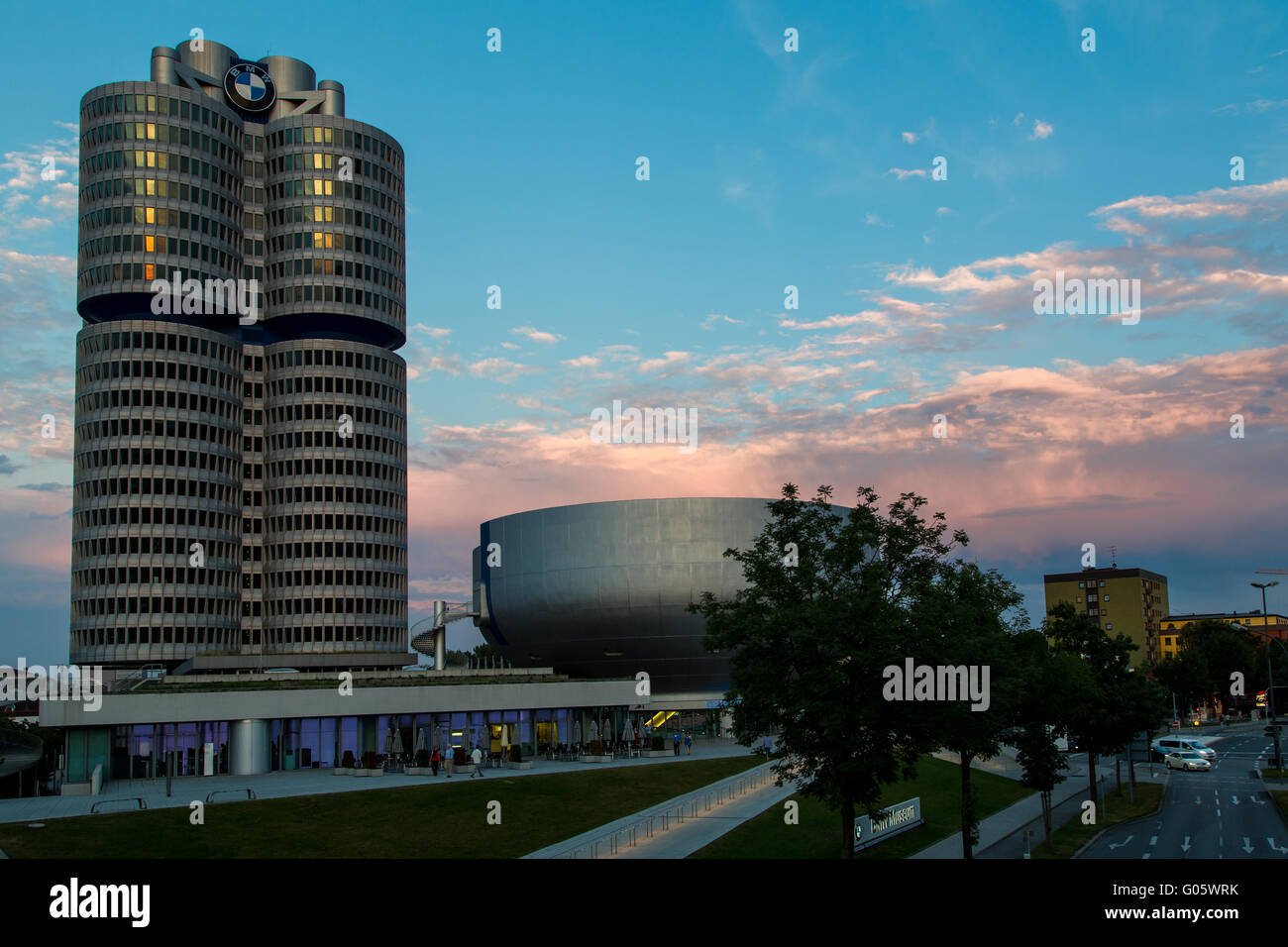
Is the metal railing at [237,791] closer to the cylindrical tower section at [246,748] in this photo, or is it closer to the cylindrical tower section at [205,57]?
the cylindrical tower section at [246,748]

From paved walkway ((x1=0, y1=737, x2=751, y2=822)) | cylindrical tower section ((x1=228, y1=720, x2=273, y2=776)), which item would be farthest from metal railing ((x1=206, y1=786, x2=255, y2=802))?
cylindrical tower section ((x1=228, y1=720, x2=273, y2=776))

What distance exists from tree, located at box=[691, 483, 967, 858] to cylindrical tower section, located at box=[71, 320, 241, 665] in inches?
3565

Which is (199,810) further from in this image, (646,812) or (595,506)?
(595,506)

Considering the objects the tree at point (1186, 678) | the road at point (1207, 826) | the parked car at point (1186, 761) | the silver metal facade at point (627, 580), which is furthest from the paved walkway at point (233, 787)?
the tree at point (1186, 678)

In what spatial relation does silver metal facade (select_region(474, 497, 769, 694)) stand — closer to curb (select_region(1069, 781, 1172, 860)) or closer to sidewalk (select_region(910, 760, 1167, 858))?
sidewalk (select_region(910, 760, 1167, 858))

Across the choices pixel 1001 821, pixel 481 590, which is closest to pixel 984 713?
pixel 1001 821

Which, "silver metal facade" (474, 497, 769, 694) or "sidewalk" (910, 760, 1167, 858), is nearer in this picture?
"sidewalk" (910, 760, 1167, 858)

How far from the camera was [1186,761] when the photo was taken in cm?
7212

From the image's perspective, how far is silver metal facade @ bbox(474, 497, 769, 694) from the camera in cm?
9794

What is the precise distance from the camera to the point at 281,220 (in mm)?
118938

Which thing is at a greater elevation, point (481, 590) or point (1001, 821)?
point (481, 590)

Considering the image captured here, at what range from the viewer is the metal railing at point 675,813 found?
A: 3356 centimetres

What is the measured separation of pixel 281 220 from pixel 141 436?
28.1 meters

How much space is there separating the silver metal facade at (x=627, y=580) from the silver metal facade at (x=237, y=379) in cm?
2290
